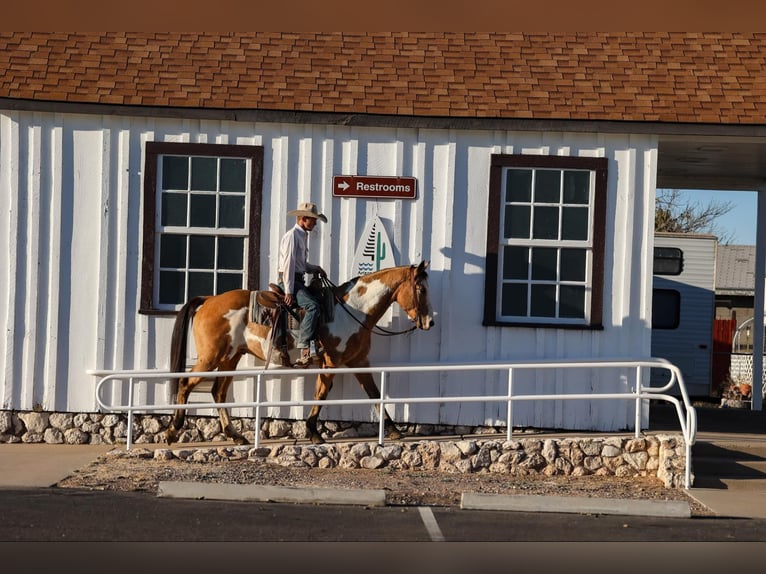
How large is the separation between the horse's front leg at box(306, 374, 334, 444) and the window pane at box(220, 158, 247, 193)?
2294 millimetres

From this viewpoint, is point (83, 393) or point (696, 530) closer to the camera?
point (696, 530)

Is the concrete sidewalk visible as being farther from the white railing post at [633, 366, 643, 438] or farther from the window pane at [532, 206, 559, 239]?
the window pane at [532, 206, 559, 239]

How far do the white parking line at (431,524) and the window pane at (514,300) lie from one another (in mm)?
3540

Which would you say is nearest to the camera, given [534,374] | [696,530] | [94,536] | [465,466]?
[94,536]

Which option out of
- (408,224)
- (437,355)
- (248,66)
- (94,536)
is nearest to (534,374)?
(437,355)

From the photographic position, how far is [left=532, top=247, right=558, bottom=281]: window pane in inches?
485

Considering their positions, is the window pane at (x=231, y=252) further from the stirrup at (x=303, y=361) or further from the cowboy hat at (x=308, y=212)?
the stirrup at (x=303, y=361)

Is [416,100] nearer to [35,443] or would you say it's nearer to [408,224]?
[408,224]

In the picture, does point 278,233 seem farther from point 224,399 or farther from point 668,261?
point 668,261

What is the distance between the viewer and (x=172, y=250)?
1238cm

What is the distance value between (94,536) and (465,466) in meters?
4.55

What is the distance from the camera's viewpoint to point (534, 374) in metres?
12.2

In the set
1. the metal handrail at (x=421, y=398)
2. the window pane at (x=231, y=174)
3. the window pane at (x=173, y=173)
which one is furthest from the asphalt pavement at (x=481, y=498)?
the window pane at (x=231, y=174)

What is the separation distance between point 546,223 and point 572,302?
2.99 feet
